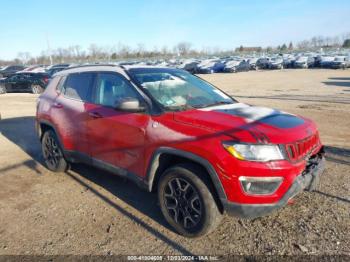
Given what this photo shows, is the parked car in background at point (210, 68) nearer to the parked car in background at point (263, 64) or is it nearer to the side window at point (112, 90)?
the parked car in background at point (263, 64)

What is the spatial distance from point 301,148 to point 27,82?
19980 millimetres

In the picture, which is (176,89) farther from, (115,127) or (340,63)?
(340,63)

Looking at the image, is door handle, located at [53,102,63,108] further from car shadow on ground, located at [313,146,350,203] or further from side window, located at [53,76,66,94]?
car shadow on ground, located at [313,146,350,203]

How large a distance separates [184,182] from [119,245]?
3.10 feet

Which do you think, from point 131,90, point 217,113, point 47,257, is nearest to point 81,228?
point 47,257

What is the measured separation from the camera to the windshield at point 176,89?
398 centimetres

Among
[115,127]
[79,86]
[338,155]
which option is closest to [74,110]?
[79,86]

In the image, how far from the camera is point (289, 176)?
10.2 feet

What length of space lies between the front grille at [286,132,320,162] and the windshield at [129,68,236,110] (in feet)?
4.00

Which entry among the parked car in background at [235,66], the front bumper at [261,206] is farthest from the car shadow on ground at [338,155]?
the parked car in background at [235,66]

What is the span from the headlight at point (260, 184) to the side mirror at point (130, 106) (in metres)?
1.40

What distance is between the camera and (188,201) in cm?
346

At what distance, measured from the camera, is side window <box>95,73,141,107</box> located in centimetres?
409

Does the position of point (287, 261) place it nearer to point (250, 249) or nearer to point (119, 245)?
point (250, 249)
